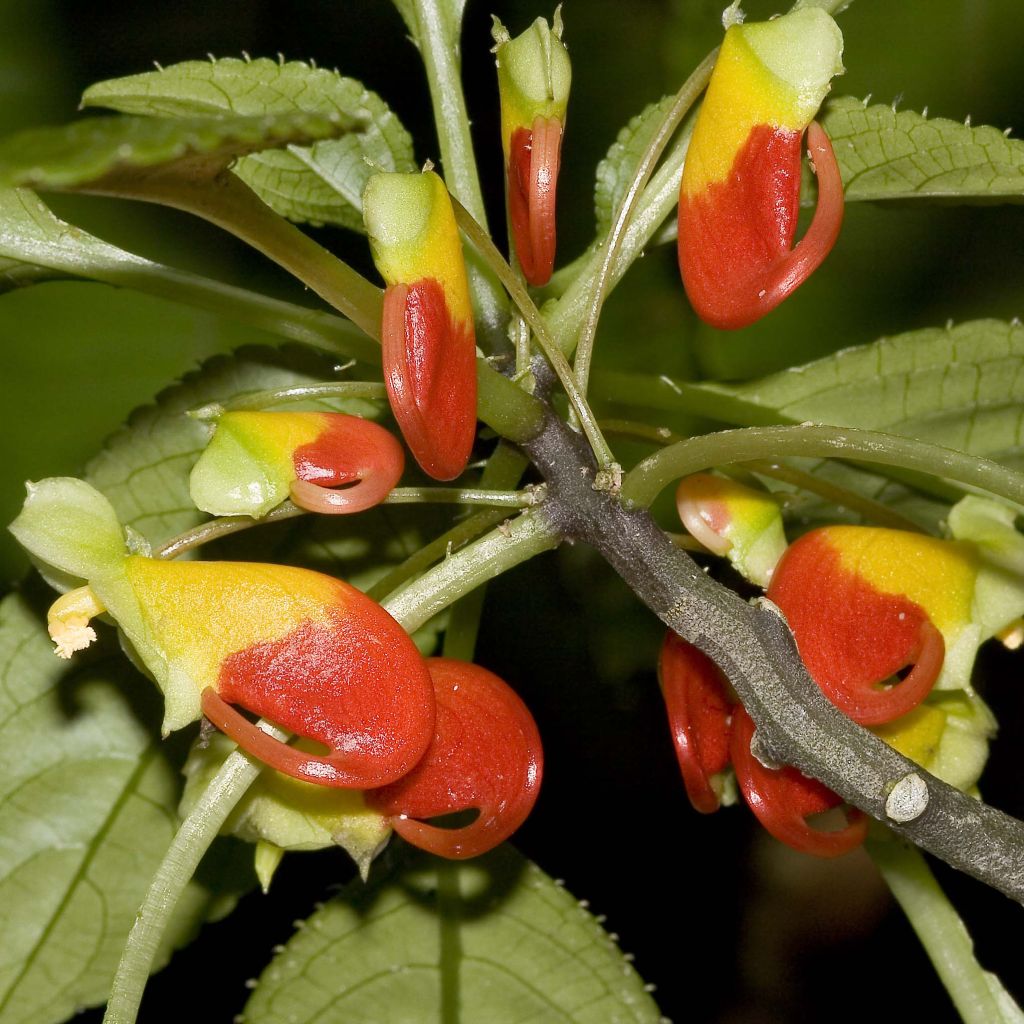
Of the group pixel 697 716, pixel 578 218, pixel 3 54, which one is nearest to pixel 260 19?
pixel 3 54

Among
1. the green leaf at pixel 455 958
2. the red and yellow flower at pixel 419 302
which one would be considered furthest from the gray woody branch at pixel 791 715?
the green leaf at pixel 455 958

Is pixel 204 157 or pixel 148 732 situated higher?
pixel 204 157

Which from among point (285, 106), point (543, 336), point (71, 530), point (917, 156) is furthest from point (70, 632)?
point (917, 156)

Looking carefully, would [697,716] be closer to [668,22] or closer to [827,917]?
[668,22]

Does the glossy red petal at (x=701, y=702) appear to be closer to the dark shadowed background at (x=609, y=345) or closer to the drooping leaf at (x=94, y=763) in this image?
the drooping leaf at (x=94, y=763)

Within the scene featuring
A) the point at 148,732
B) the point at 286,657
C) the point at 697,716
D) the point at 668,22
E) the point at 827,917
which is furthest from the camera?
the point at 827,917

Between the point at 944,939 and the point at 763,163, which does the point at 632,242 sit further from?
the point at 944,939
